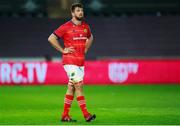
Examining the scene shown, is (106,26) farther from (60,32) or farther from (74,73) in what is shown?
(74,73)

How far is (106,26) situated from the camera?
34031mm

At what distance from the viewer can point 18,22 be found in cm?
3391

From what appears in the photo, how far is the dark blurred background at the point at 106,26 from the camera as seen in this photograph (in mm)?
32844

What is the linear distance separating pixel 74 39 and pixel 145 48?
20080 mm

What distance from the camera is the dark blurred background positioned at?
32.8 meters

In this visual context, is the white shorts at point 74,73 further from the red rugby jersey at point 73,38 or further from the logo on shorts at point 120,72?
the logo on shorts at point 120,72

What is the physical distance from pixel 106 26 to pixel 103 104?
1662 centimetres

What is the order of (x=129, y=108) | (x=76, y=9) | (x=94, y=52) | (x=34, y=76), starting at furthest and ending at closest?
(x=94, y=52) → (x=34, y=76) → (x=129, y=108) → (x=76, y=9)

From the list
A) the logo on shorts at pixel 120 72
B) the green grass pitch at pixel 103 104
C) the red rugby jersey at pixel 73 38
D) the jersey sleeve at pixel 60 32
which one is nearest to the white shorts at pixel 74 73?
the red rugby jersey at pixel 73 38

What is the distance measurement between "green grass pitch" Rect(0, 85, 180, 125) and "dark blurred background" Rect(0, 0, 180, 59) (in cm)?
794

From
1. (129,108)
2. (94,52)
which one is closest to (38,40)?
(94,52)

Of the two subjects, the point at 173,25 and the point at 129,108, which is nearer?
the point at 129,108

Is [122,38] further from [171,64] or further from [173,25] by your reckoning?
[171,64]

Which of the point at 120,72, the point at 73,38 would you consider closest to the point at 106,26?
the point at 120,72
